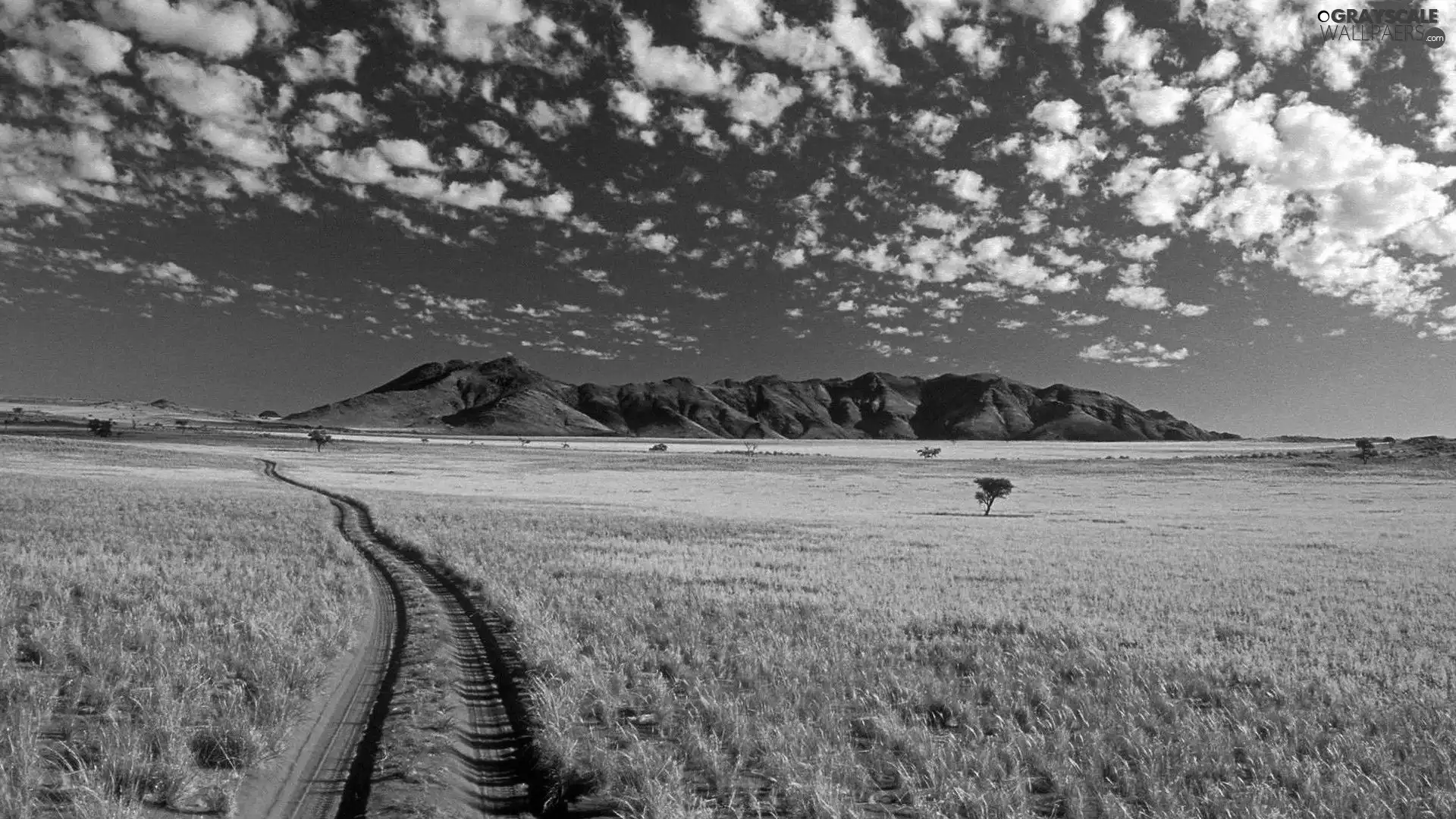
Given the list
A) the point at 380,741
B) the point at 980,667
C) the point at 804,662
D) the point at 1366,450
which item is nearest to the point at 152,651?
the point at 380,741

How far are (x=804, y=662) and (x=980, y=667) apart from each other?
2.73 m

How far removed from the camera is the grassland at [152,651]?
6.32m

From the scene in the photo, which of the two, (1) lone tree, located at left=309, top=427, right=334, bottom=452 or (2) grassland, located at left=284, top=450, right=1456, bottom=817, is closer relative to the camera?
(2) grassland, located at left=284, top=450, right=1456, bottom=817

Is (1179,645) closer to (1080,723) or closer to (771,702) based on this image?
(1080,723)

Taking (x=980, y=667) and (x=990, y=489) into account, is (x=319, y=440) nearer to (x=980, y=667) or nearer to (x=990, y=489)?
(x=990, y=489)

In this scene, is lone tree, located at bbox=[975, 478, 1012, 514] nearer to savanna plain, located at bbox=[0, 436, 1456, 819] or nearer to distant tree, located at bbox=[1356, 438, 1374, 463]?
savanna plain, located at bbox=[0, 436, 1456, 819]

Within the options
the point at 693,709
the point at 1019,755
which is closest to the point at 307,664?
the point at 693,709

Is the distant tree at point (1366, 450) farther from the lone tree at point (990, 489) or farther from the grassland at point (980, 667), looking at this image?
the grassland at point (980, 667)

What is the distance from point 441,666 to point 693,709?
3988 millimetres

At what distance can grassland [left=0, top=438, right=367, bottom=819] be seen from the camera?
6.32 metres

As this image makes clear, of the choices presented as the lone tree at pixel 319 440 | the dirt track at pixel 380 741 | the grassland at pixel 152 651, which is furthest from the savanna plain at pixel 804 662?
the lone tree at pixel 319 440

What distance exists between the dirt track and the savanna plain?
0.34 m

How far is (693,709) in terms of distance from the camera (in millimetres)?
8492

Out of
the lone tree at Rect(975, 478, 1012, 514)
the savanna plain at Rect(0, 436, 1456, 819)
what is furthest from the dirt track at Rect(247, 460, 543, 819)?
the lone tree at Rect(975, 478, 1012, 514)
